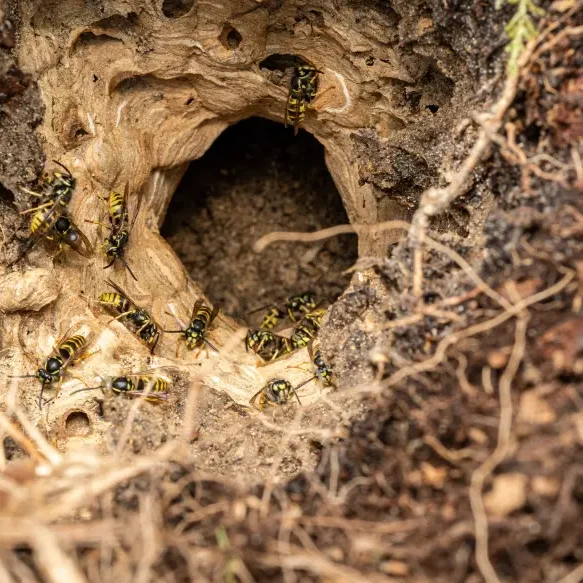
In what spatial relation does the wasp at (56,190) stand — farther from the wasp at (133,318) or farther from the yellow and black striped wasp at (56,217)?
the wasp at (133,318)

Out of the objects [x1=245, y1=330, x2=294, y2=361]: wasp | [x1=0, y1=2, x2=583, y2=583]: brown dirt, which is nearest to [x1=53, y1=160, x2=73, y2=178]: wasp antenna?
[x1=0, y1=2, x2=583, y2=583]: brown dirt

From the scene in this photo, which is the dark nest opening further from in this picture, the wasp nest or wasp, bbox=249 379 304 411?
wasp, bbox=249 379 304 411

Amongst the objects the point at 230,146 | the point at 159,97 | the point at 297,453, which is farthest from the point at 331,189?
the point at 297,453

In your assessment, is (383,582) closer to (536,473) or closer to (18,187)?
(536,473)

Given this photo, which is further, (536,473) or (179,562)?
(179,562)

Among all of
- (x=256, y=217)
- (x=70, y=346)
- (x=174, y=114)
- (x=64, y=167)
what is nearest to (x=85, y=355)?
(x=70, y=346)

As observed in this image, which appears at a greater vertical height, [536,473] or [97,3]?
[97,3]

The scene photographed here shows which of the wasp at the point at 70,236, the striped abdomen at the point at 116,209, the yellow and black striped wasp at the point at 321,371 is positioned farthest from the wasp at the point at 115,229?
the yellow and black striped wasp at the point at 321,371
